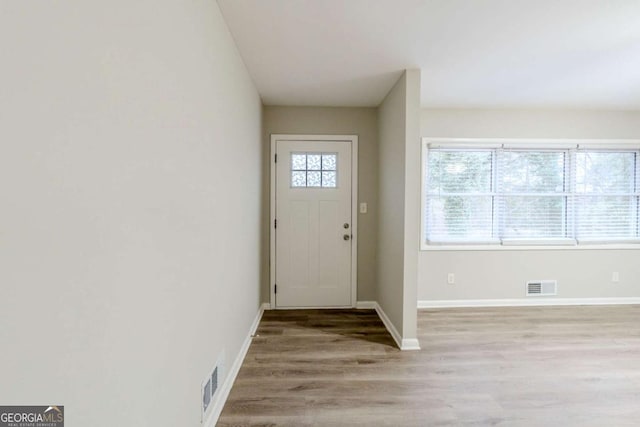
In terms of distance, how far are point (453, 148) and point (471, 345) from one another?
218 centimetres

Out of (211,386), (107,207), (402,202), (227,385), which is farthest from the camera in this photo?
(402,202)

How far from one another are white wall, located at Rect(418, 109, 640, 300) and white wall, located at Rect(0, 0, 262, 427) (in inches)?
111

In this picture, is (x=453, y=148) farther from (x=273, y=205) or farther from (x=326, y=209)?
(x=273, y=205)

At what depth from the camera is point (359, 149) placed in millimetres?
3537

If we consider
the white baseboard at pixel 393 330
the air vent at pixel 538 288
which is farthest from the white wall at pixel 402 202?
the air vent at pixel 538 288

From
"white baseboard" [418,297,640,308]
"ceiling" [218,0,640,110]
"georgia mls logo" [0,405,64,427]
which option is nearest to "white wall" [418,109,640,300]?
"white baseboard" [418,297,640,308]

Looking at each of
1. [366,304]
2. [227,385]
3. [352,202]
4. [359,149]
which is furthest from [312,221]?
[227,385]

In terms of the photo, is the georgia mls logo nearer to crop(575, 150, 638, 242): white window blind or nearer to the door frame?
the door frame

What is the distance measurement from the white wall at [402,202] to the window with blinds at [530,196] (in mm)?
835

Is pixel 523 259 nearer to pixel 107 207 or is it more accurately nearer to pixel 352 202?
pixel 352 202

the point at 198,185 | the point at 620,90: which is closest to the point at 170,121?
the point at 198,185

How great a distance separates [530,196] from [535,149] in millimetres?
576

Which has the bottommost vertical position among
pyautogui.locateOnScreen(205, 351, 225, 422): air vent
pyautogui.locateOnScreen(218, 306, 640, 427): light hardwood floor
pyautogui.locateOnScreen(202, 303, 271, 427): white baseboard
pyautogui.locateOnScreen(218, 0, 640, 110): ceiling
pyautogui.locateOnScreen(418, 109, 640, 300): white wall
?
pyautogui.locateOnScreen(218, 306, 640, 427): light hardwood floor

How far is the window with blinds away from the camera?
142 inches
